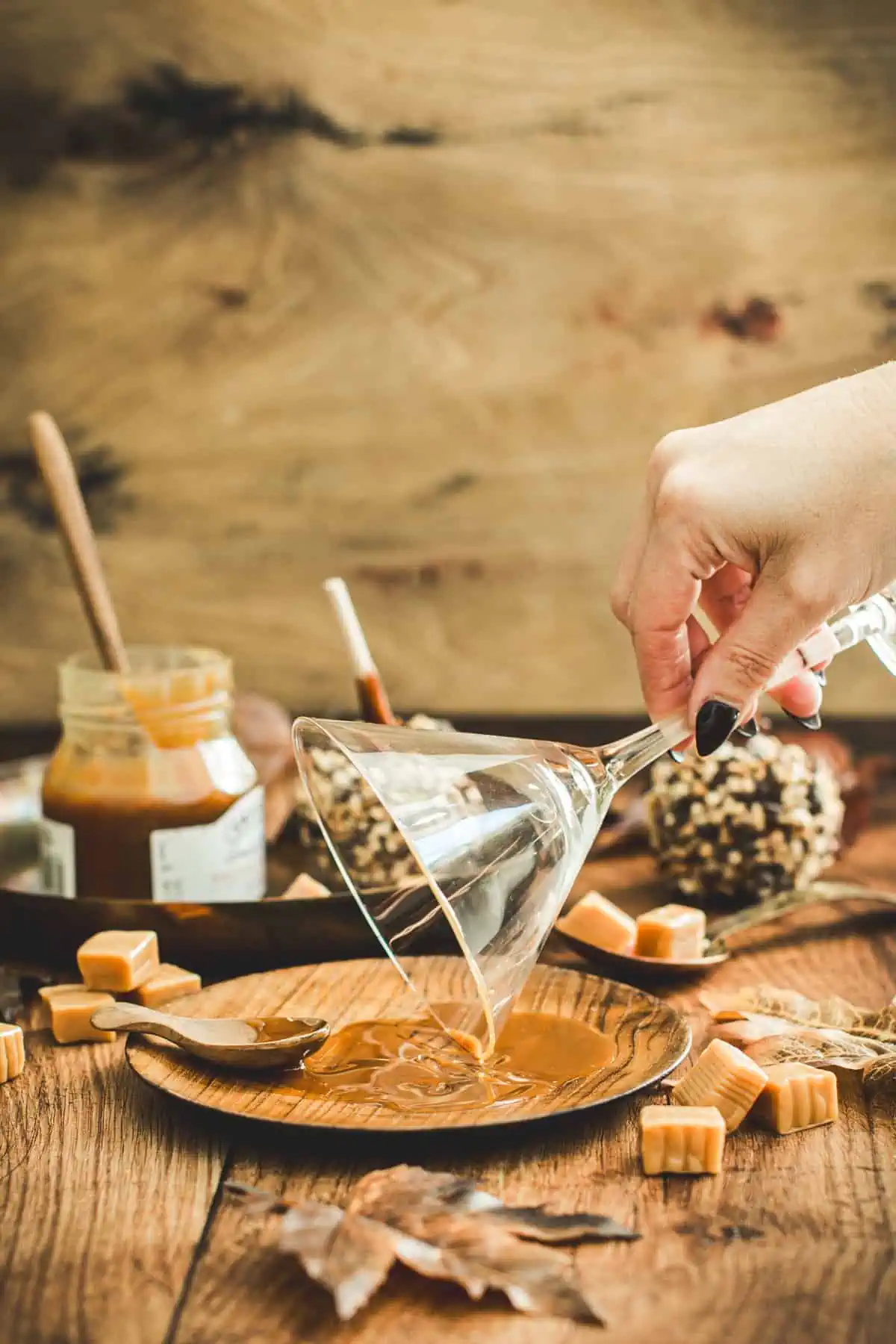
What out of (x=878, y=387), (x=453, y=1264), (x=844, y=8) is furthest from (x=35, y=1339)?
(x=844, y=8)

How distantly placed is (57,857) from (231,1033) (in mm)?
357

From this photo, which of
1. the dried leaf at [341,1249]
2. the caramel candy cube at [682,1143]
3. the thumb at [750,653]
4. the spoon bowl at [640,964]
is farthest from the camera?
the spoon bowl at [640,964]

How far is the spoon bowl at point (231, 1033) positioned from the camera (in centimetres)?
80

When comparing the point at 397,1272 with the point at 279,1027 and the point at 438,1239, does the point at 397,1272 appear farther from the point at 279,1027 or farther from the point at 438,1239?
the point at 279,1027

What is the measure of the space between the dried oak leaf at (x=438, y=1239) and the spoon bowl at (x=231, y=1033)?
12 cm

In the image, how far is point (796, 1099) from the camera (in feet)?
2.64

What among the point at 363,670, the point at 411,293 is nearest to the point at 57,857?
the point at 363,670

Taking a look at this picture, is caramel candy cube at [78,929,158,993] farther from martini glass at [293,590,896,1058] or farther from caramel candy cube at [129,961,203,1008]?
martini glass at [293,590,896,1058]

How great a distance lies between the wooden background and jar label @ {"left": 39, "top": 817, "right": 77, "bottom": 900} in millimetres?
762

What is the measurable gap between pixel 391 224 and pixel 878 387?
1.06 m

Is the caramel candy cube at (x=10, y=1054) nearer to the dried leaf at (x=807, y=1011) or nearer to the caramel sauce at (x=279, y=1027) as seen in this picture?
the caramel sauce at (x=279, y=1027)

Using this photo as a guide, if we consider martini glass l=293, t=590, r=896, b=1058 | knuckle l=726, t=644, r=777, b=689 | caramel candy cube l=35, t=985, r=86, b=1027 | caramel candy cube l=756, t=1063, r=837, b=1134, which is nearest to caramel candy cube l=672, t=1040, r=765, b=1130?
caramel candy cube l=756, t=1063, r=837, b=1134

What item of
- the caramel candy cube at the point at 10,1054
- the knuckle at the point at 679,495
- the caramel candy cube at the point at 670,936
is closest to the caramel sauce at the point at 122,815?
the caramel candy cube at the point at 10,1054

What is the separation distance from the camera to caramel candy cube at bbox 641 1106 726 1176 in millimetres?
739
